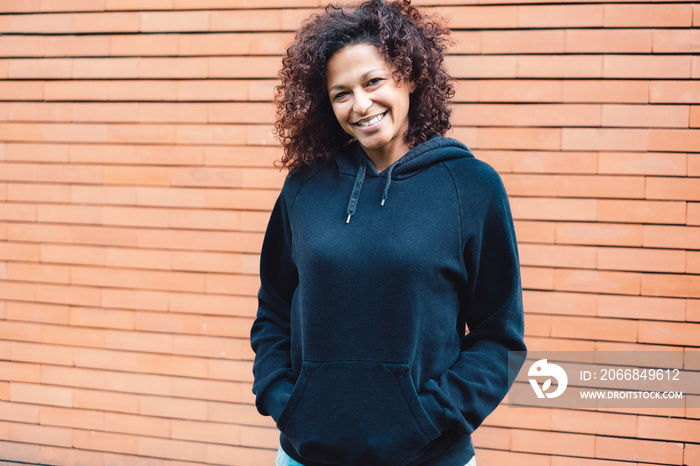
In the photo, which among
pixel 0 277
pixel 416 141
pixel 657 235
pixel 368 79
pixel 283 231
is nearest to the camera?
pixel 368 79

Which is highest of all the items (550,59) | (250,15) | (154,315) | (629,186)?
(250,15)

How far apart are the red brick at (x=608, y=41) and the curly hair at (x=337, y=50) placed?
1188 millimetres

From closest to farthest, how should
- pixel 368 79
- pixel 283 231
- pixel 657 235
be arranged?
pixel 368 79, pixel 283 231, pixel 657 235

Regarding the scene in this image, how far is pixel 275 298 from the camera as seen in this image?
190 centimetres

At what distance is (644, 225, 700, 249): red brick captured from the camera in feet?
8.79

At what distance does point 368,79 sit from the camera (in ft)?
5.20

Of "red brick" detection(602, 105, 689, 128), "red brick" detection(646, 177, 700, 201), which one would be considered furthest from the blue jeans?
"red brick" detection(602, 105, 689, 128)

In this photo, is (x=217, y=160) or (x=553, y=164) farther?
(x=217, y=160)

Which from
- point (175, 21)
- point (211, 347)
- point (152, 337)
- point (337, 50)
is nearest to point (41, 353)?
point (152, 337)

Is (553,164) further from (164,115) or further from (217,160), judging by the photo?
(164,115)

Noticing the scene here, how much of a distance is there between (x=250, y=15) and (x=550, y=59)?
1526 millimetres

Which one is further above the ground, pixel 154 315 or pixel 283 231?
pixel 283 231

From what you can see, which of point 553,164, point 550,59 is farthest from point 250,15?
point 553,164

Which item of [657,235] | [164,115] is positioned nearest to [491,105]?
[657,235]
